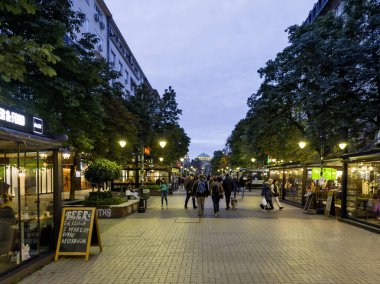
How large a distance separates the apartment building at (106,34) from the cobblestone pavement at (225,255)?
2162 centimetres

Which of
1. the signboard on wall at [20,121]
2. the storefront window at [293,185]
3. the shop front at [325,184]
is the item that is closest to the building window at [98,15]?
the storefront window at [293,185]

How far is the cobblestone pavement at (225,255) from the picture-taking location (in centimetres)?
682

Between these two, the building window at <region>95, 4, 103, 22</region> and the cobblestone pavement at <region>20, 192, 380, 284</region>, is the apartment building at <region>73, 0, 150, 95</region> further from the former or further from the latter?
the cobblestone pavement at <region>20, 192, 380, 284</region>

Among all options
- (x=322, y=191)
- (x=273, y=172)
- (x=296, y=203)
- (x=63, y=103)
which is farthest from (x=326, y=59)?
(x=63, y=103)

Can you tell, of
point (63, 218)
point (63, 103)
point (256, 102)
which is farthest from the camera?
point (256, 102)

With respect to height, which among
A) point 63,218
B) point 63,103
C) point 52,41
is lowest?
point 63,218

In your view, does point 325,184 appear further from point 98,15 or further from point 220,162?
point 220,162

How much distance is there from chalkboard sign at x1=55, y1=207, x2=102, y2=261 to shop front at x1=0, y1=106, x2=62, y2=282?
1.01 ft

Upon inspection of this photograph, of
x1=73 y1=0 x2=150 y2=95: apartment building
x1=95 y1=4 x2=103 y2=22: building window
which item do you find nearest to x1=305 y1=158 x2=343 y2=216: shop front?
x1=73 y1=0 x2=150 y2=95: apartment building

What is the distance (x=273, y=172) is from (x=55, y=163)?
902 inches

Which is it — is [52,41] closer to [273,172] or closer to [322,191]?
[322,191]

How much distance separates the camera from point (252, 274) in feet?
22.8

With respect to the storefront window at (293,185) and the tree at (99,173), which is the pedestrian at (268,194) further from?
the tree at (99,173)

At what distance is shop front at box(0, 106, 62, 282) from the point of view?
6.91 m
